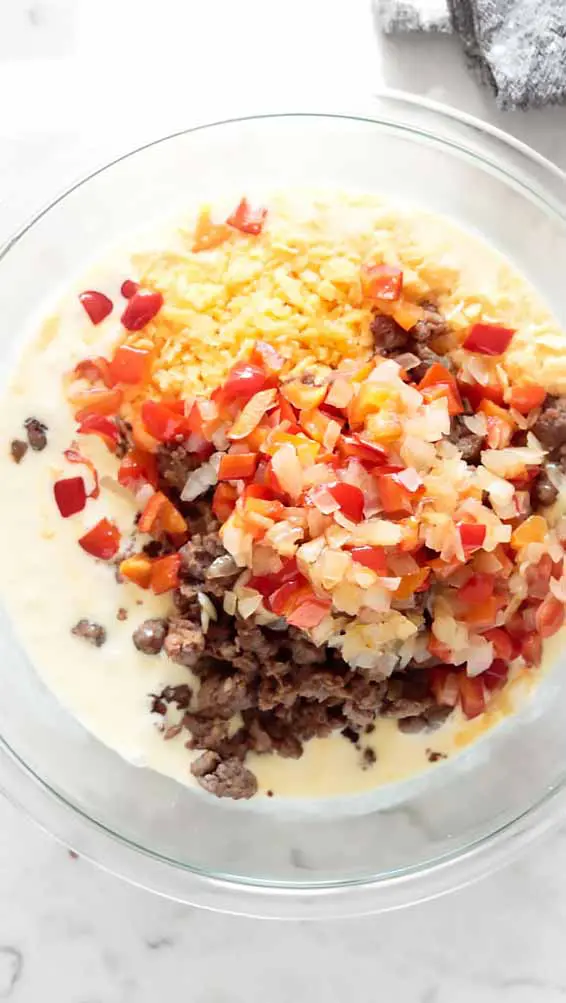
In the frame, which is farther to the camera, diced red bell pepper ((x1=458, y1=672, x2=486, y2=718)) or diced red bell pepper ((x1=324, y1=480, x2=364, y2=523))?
diced red bell pepper ((x1=458, y1=672, x2=486, y2=718))

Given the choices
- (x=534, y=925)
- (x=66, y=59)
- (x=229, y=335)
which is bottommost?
(x=534, y=925)

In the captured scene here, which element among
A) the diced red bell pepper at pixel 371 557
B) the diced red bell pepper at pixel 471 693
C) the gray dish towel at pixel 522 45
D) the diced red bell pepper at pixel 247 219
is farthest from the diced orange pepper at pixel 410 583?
the gray dish towel at pixel 522 45

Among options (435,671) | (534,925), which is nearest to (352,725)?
(435,671)

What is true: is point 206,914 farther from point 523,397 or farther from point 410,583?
point 523,397

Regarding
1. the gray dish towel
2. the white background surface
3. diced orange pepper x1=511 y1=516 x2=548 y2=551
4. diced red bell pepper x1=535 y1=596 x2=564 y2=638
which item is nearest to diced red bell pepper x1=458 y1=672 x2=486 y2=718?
diced red bell pepper x1=535 y1=596 x2=564 y2=638

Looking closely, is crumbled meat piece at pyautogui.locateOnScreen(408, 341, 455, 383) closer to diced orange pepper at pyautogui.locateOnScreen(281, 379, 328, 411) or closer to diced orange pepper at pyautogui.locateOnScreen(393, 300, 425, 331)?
diced orange pepper at pyautogui.locateOnScreen(393, 300, 425, 331)

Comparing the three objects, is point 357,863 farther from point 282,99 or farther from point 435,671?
point 282,99
